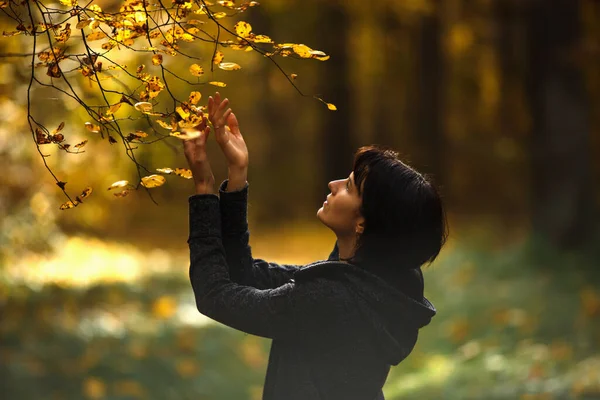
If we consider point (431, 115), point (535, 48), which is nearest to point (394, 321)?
point (535, 48)

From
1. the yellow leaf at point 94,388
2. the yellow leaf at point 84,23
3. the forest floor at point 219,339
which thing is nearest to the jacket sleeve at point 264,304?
the yellow leaf at point 84,23

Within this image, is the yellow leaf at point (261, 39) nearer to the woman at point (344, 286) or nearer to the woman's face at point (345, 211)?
the woman at point (344, 286)

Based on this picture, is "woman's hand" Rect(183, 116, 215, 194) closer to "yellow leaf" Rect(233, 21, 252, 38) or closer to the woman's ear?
"yellow leaf" Rect(233, 21, 252, 38)

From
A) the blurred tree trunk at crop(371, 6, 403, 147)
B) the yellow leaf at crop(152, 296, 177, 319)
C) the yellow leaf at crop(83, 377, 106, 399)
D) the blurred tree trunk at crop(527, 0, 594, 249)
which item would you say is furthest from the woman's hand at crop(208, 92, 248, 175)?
the blurred tree trunk at crop(371, 6, 403, 147)

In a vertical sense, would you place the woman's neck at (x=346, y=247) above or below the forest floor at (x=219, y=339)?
below

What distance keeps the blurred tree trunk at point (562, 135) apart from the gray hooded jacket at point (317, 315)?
27.4 ft

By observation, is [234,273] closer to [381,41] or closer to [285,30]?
[285,30]

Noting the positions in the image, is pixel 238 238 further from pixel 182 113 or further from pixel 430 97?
pixel 430 97

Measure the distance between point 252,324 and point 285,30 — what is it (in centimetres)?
1848

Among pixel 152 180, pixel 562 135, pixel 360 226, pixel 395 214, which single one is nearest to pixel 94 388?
pixel 152 180

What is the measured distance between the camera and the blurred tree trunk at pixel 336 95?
18.5m

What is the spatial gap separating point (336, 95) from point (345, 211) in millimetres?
16737

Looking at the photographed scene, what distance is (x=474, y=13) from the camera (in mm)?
18938

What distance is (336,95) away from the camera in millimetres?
19281
